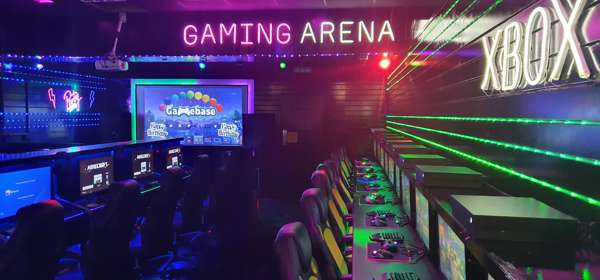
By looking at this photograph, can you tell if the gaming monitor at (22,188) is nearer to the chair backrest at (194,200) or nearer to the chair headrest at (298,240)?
the chair backrest at (194,200)

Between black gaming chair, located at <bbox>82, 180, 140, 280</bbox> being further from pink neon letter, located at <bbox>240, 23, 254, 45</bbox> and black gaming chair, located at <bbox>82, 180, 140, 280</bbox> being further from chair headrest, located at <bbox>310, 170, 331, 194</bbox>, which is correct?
pink neon letter, located at <bbox>240, 23, 254, 45</bbox>

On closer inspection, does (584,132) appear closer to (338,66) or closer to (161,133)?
(338,66)

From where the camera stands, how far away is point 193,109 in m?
8.61

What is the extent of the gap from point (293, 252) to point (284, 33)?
16.3ft

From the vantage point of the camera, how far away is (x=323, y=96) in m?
8.26

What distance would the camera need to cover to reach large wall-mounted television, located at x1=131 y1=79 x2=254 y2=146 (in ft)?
27.9

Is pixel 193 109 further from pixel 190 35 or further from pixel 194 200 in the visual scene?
pixel 194 200

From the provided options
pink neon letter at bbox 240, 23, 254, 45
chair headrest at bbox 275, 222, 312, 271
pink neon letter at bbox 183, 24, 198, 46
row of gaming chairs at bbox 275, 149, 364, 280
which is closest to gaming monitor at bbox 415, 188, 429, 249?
row of gaming chairs at bbox 275, 149, 364, 280

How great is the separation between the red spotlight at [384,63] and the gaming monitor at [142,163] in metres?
4.64

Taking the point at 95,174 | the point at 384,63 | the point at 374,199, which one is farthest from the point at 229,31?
the point at 374,199

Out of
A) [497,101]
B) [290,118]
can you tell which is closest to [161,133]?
[290,118]

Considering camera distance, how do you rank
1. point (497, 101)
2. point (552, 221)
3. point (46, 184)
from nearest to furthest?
point (552, 221), point (497, 101), point (46, 184)

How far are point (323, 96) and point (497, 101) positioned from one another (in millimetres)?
6164

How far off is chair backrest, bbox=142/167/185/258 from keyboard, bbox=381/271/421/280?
2589mm
